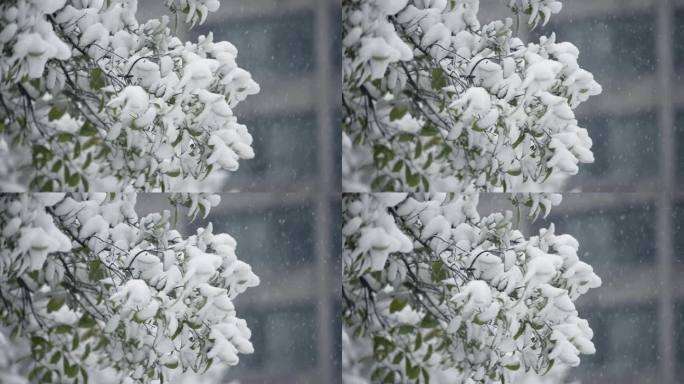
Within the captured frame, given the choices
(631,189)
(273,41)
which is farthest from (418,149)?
(631,189)

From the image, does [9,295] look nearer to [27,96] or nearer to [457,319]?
[27,96]

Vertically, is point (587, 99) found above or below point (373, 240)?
above

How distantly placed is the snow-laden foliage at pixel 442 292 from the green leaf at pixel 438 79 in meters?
0.26

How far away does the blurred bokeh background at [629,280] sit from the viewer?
7.95 ft

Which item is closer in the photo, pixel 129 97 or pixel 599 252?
pixel 129 97

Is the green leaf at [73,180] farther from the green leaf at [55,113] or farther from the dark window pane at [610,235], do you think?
the dark window pane at [610,235]

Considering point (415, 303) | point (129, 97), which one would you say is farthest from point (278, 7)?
point (415, 303)

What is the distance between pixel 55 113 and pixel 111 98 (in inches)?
4.9

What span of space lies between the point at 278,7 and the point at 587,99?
789 millimetres

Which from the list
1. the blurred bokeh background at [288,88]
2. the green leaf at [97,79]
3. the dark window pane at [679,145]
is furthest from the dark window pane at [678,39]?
the green leaf at [97,79]

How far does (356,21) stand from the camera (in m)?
2.38

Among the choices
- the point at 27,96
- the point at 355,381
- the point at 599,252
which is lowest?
the point at 355,381

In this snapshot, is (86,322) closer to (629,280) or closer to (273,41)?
(273,41)

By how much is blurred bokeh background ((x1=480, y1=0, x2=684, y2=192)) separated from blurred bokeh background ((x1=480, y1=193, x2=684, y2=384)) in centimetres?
6
